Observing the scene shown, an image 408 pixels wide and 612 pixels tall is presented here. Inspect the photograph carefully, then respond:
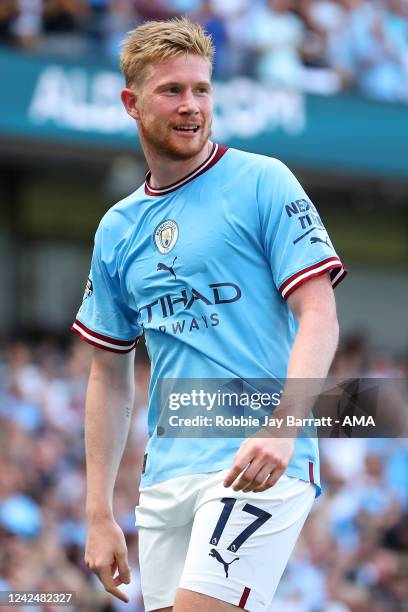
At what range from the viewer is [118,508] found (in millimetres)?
9336

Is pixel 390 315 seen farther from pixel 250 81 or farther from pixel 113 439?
pixel 113 439

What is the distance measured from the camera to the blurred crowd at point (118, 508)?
339 inches

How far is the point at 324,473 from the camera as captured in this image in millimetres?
11141

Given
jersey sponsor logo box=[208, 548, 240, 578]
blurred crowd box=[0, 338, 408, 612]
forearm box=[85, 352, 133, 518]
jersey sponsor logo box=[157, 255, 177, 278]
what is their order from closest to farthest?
1. jersey sponsor logo box=[208, 548, 240, 578]
2. jersey sponsor logo box=[157, 255, 177, 278]
3. forearm box=[85, 352, 133, 518]
4. blurred crowd box=[0, 338, 408, 612]

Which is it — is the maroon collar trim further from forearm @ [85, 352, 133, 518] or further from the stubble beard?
forearm @ [85, 352, 133, 518]

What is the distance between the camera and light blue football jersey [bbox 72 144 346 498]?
140 inches

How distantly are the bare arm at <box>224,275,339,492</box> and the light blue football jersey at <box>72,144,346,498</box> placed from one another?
59mm

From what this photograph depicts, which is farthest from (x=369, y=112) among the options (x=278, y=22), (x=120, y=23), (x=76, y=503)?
(x=76, y=503)

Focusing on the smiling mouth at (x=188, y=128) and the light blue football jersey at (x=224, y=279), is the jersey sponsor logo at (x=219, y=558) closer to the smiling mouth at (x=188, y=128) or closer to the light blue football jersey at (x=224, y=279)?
the light blue football jersey at (x=224, y=279)

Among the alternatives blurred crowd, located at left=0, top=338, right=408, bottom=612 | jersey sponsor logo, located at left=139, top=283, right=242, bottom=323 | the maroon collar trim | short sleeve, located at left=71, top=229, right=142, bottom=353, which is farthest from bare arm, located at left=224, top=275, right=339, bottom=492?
blurred crowd, located at left=0, top=338, right=408, bottom=612

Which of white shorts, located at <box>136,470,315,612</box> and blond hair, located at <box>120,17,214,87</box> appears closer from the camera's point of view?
white shorts, located at <box>136,470,315,612</box>

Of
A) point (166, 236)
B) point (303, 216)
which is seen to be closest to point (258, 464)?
point (303, 216)

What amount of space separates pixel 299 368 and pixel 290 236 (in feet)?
1.44
